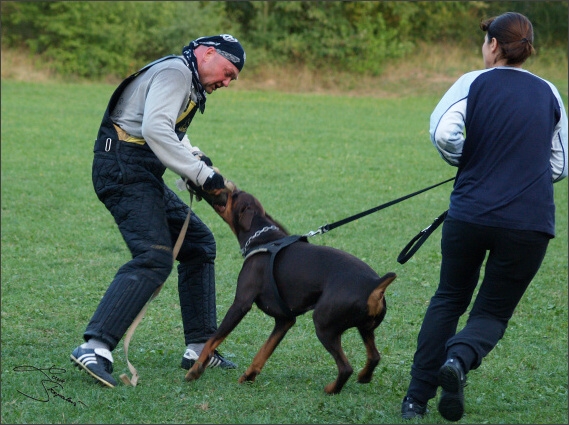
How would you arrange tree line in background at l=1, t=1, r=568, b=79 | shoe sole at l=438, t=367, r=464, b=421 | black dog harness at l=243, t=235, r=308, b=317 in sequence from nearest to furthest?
shoe sole at l=438, t=367, r=464, b=421
black dog harness at l=243, t=235, r=308, b=317
tree line in background at l=1, t=1, r=568, b=79

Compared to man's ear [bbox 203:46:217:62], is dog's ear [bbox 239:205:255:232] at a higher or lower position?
lower

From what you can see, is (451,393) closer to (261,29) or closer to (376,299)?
(376,299)

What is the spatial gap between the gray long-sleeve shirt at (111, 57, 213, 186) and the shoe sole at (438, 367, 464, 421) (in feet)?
5.66

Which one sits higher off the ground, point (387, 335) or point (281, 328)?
point (281, 328)

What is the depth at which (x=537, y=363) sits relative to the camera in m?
Answer: 5.36

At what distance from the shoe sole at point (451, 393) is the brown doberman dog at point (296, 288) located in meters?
0.60

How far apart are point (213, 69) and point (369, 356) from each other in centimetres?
190

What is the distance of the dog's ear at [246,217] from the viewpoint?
4.77 m

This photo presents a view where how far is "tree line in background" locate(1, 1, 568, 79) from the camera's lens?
103 feet

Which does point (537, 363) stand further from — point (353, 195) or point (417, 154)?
point (417, 154)

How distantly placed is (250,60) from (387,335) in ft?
88.1

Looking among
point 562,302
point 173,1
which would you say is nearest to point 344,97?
point 173,1

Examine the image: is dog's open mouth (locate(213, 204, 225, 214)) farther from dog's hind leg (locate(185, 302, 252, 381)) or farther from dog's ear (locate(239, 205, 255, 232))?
dog's hind leg (locate(185, 302, 252, 381))

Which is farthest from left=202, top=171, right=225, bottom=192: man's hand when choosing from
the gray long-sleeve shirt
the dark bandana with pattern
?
the dark bandana with pattern
